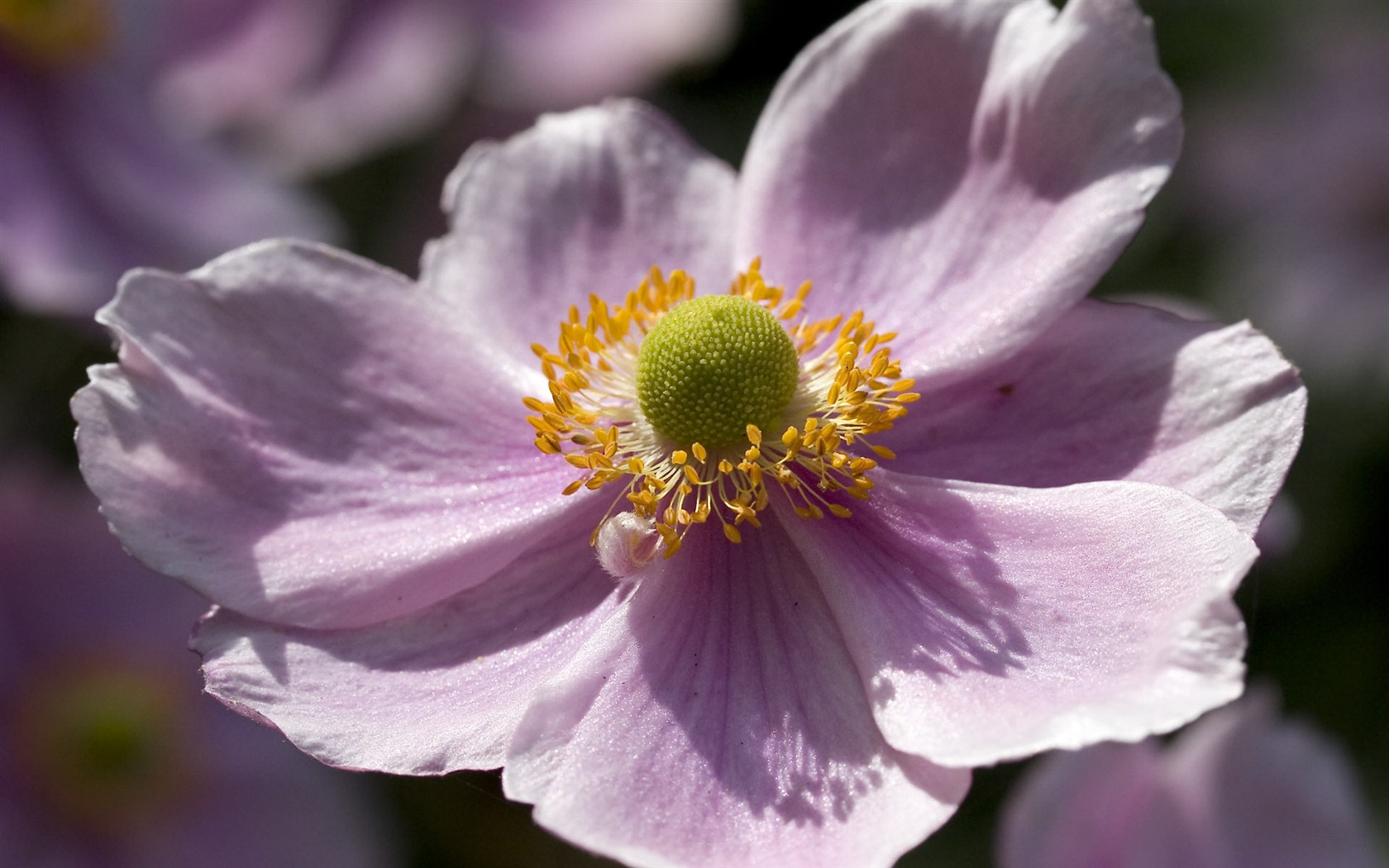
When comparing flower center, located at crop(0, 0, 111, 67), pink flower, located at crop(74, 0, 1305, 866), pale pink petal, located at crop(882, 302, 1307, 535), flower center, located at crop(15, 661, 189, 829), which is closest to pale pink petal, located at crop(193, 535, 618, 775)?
pink flower, located at crop(74, 0, 1305, 866)

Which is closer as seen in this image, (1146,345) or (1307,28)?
(1146,345)

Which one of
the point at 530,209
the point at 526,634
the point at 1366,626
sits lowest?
the point at 1366,626

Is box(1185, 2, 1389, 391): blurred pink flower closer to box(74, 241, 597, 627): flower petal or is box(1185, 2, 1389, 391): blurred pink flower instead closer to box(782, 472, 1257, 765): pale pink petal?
box(782, 472, 1257, 765): pale pink petal

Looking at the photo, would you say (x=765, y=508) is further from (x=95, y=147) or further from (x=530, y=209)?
(x=95, y=147)

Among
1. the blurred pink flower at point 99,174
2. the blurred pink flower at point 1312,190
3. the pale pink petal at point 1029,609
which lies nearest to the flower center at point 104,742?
the blurred pink flower at point 99,174

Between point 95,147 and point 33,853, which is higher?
point 95,147

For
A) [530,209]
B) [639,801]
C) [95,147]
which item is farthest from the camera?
[95,147]

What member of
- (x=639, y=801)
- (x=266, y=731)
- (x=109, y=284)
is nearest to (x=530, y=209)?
(x=639, y=801)
